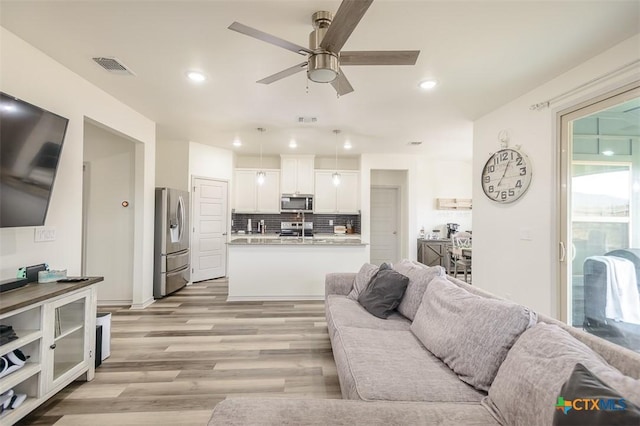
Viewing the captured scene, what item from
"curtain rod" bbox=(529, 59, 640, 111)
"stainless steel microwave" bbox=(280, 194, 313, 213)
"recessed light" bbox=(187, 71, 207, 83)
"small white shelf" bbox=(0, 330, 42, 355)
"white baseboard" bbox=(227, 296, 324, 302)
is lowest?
"white baseboard" bbox=(227, 296, 324, 302)

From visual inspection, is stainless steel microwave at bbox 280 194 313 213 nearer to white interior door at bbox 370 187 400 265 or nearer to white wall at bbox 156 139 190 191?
white interior door at bbox 370 187 400 265

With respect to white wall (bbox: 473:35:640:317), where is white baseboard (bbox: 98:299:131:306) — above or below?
below

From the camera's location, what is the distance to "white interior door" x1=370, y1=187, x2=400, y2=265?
7.05 m

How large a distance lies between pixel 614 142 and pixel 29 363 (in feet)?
15.9

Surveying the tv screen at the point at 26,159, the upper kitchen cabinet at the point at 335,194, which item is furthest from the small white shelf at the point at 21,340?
the upper kitchen cabinet at the point at 335,194

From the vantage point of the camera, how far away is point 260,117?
4047 mm

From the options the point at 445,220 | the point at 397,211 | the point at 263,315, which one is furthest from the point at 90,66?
the point at 445,220

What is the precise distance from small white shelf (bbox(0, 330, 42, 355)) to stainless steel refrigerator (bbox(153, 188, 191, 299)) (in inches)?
105

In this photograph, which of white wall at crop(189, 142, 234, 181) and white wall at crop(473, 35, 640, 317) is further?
white wall at crop(189, 142, 234, 181)

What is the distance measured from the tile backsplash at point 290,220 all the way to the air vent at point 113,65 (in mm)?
3924

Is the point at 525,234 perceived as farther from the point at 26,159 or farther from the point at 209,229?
the point at 209,229

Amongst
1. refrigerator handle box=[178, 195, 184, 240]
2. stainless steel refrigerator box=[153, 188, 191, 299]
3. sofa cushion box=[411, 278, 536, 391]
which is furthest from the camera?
refrigerator handle box=[178, 195, 184, 240]

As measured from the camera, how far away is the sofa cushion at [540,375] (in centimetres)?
100

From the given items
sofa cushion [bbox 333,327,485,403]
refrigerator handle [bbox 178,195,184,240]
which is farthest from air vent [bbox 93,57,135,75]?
sofa cushion [bbox 333,327,485,403]
